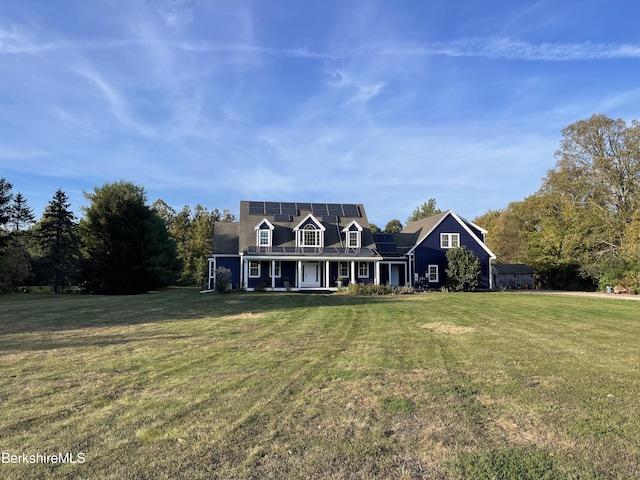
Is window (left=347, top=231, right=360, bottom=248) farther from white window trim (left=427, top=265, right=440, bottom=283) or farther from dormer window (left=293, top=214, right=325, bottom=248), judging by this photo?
white window trim (left=427, top=265, right=440, bottom=283)

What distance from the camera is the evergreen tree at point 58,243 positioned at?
3247cm

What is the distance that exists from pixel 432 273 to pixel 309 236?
10.4 meters

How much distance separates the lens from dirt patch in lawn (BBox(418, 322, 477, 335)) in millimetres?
10445

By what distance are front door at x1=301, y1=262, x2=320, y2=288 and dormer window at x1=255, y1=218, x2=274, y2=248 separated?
326 cm

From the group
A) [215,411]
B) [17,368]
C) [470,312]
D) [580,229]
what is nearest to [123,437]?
[215,411]

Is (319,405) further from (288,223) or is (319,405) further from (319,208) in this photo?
(319,208)

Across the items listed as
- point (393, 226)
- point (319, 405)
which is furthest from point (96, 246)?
point (393, 226)

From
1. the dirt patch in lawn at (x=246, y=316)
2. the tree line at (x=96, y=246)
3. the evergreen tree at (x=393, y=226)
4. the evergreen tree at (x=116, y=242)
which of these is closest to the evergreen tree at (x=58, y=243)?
the tree line at (x=96, y=246)

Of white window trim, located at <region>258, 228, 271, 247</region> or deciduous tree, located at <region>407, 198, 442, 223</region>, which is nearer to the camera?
white window trim, located at <region>258, 228, 271, 247</region>

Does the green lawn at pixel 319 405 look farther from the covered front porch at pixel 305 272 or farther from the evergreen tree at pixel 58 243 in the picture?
the evergreen tree at pixel 58 243

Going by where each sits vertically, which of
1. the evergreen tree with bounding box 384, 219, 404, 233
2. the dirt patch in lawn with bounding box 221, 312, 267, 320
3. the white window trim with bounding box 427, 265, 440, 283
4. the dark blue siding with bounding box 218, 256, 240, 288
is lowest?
the dirt patch in lawn with bounding box 221, 312, 267, 320

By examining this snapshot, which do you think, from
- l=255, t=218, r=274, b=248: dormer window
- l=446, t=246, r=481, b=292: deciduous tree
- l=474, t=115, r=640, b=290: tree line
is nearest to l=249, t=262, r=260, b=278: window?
l=255, t=218, r=274, b=248: dormer window

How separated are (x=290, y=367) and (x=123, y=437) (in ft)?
9.99

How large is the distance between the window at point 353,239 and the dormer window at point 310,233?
218 centimetres
